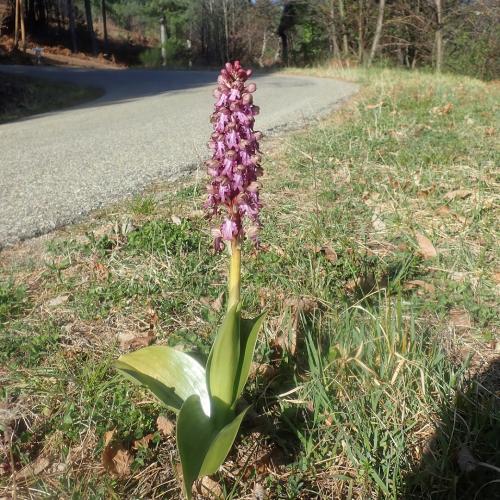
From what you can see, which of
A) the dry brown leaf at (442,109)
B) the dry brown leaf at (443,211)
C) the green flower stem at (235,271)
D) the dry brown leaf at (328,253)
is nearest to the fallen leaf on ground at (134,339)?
the green flower stem at (235,271)

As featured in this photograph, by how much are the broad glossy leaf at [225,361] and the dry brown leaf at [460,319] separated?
126 cm

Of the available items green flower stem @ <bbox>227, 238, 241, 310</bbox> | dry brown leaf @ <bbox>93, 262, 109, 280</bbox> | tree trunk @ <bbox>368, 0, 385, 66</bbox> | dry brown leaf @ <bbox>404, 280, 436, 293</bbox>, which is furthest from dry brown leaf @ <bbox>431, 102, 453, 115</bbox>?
tree trunk @ <bbox>368, 0, 385, 66</bbox>

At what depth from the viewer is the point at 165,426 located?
5.95 feet

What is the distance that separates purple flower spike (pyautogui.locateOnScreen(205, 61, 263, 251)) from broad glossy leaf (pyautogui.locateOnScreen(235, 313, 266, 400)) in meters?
0.35

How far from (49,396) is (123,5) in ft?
160

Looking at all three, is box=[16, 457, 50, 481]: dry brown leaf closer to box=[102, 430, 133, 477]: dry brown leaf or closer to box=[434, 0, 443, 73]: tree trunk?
box=[102, 430, 133, 477]: dry brown leaf

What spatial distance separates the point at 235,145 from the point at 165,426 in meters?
1.04

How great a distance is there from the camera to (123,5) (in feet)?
144

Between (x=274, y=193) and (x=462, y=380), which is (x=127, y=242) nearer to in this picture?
(x=274, y=193)

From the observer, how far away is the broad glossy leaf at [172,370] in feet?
5.59

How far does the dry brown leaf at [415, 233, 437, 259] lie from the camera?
9.90 feet

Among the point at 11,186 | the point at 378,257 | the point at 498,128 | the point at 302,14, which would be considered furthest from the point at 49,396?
the point at 302,14

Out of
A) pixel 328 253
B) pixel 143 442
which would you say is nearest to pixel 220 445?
pixel 143 442

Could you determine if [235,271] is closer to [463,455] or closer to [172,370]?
[172,370]
